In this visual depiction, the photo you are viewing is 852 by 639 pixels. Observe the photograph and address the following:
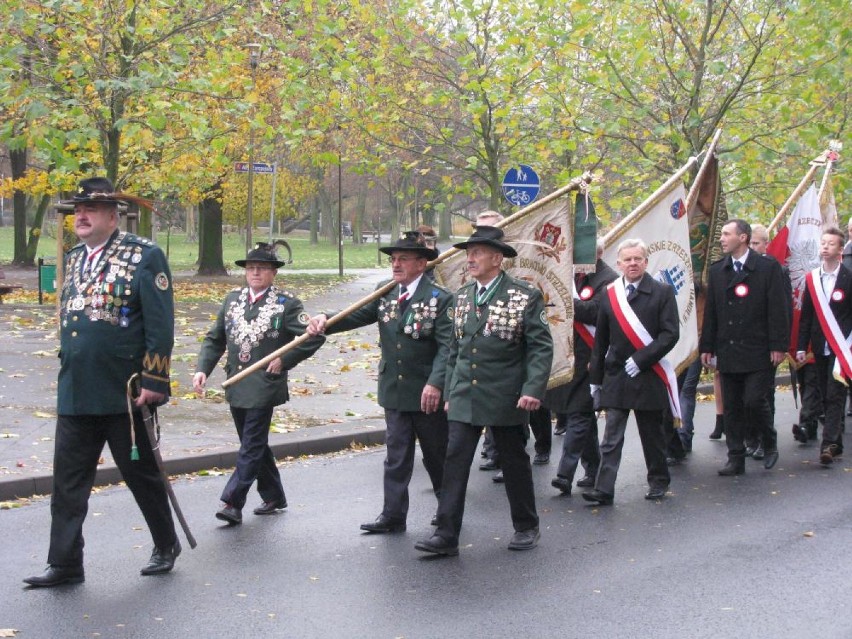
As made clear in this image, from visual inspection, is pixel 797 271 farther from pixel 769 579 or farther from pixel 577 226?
pixel 769 579

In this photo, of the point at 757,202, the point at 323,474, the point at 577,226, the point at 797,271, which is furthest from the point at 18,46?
the point at 757,202

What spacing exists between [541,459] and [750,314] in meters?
2.05

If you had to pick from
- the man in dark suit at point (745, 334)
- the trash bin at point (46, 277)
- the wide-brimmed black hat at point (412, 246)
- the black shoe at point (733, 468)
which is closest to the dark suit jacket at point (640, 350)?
the black shoe at point (733, 468)

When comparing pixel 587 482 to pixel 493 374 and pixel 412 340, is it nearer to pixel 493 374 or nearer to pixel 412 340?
pixel 412 340

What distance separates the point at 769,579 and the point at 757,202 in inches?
570

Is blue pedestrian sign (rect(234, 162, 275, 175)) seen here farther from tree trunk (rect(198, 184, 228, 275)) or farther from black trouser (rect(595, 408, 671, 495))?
black trouser (rect(595, 408, 671, 495))

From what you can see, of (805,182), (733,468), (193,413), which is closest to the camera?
(733,468)

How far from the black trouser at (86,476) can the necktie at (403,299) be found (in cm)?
193

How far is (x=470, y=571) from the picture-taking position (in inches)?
281

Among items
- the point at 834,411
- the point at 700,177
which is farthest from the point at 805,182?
the point at 834,411

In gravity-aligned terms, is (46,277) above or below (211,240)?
below

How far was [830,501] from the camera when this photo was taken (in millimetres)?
9062

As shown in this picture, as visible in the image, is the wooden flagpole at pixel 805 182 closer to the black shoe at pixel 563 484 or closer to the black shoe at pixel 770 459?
the black shoe at pixel 770 459

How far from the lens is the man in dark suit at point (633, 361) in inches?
354
